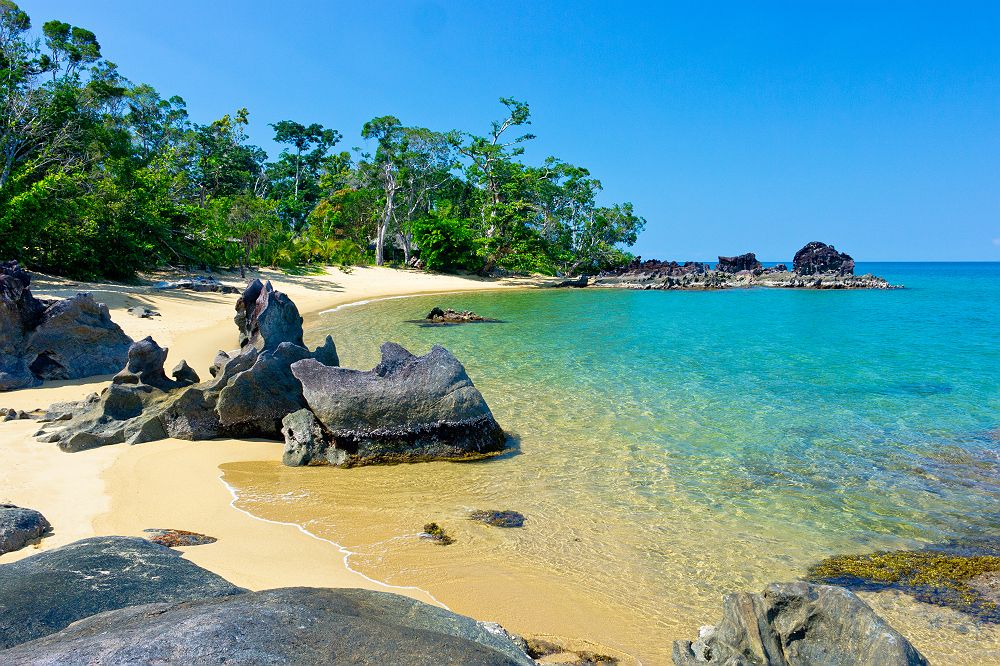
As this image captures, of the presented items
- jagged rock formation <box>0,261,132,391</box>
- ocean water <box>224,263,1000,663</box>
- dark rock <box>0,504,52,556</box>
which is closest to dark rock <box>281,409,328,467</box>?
ocean water <box>224,263,1000,663</box>

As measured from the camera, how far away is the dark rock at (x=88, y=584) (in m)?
2.91

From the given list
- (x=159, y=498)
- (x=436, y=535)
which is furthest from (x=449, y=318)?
(x=436, y=535)

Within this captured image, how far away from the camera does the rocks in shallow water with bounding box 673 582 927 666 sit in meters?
3.89

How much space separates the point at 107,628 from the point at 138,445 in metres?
8.05

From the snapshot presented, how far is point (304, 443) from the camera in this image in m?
9.41

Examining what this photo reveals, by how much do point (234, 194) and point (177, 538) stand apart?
189 feet

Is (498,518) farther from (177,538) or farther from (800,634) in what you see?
(800,634)

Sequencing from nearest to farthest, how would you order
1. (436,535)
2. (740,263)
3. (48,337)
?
1. (436,535)
2. (48,337)
3. (740,263)

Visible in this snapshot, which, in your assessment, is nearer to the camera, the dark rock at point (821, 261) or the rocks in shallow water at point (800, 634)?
the rocks in shallow water at point (800, 634)

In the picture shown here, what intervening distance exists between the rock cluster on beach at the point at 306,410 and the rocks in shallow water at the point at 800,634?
5743 mm

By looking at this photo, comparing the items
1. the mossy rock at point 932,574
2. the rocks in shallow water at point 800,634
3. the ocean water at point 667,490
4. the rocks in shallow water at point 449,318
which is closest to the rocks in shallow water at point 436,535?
the ocean water at point 667,490

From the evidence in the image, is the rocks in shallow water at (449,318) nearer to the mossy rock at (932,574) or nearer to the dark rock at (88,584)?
the mossy rock at (932,574)

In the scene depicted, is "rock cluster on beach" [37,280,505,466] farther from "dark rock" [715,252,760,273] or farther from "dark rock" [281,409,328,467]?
"dark rock" [715,252,760,273]

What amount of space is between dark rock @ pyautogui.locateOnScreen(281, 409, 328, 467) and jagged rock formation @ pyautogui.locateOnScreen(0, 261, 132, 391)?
6.91 metres
